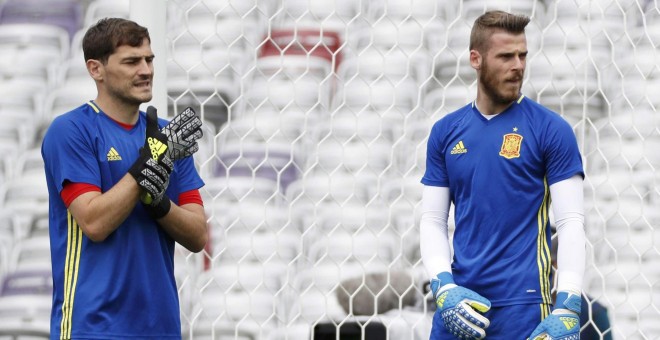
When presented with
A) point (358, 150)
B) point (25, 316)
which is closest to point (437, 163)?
point (358, 150)

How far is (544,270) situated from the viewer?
1987 mm

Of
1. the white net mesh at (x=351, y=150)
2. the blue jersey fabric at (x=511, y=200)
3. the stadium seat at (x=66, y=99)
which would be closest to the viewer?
the blue jersey fabric at (x=511, y=200)

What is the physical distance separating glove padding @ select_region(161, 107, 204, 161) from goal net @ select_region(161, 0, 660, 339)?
1134 millimetres

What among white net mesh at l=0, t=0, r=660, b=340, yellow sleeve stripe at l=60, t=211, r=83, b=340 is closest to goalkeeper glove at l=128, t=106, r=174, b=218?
yellow sleeve stripe at l=60, t=211, r=83, b=340

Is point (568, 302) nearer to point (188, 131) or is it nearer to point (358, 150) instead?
point (188, 131)

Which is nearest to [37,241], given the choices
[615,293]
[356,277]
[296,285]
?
[296,285]

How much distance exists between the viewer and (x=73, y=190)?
190cm

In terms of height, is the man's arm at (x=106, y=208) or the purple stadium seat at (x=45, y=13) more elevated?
the purple stadium seat at (x=45, y=13)

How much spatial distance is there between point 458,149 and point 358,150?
165cm

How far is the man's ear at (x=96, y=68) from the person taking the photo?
6.63ft

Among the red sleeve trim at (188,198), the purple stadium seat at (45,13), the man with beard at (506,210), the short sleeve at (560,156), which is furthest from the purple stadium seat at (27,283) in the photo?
the short sleeve at (560,156)

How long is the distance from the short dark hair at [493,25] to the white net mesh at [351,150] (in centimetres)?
109

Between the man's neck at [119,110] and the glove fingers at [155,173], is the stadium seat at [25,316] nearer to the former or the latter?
the man's neck at [119,110]

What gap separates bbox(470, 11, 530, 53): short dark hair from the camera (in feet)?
6.68
